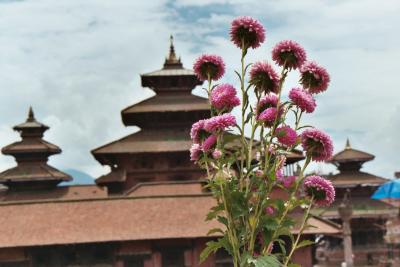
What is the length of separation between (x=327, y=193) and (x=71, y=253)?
72.6ft

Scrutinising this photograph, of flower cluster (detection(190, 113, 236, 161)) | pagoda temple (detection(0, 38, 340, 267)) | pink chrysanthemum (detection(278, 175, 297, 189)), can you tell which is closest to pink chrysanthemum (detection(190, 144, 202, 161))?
flower cluster (detection(190, 113, 236, 161))

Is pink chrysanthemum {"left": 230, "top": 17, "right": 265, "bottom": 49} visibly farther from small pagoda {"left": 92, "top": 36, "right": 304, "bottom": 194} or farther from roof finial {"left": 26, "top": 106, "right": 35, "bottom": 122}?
roof finial {"left": 26, "top": 106, "right": 35, "bottom": 122}

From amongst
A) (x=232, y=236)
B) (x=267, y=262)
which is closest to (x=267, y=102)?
(x=232, y=236)

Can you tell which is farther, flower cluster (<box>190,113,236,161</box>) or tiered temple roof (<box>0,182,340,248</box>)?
tiered temple roof (<box>0,182,340,248</box>)

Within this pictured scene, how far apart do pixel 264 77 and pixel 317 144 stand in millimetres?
736

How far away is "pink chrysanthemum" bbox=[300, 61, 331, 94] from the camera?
229 inches

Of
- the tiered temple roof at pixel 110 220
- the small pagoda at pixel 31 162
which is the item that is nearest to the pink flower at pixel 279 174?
the tiered temple roof at pixel 110 220

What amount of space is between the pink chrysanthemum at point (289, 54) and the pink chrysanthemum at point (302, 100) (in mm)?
269

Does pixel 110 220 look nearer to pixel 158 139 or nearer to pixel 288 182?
pixel 158 139

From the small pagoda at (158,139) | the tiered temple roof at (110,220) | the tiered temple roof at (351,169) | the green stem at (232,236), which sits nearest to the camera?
the green stem at (232,236)

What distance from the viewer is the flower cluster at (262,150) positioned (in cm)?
559

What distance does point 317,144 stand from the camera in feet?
19.0

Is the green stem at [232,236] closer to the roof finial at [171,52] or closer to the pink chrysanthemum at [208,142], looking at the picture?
the pink chrysanthemum at [208,142]

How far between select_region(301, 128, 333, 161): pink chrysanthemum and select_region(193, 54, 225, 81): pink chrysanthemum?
0.99m
